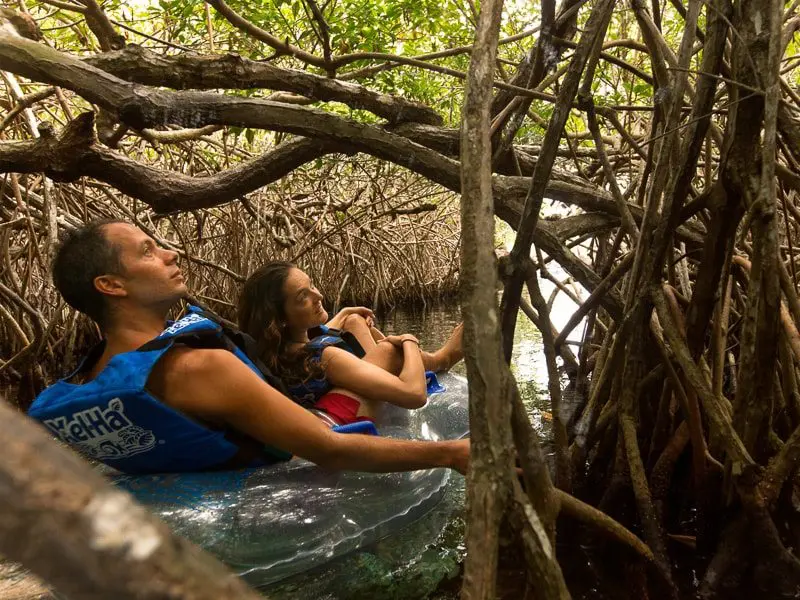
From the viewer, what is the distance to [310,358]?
2367 millimetres

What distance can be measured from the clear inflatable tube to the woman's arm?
0.28 meters

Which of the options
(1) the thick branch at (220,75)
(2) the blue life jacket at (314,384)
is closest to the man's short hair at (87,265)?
(1) the thick branch at (220,75)

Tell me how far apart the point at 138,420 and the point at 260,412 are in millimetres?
301

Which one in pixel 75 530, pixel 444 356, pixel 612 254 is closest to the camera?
pixel 75 530

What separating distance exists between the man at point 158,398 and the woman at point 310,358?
49 centimetres

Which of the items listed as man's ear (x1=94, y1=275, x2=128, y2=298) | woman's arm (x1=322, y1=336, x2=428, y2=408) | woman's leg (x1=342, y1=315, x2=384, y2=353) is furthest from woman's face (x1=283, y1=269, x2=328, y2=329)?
man's ear (x1=94, y1=275, x2=128, y2=298)

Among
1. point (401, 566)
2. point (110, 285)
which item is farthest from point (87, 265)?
point (401, 566)

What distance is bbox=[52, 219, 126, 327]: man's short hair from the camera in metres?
1.78

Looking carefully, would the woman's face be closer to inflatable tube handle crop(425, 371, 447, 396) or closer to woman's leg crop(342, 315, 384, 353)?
woman's leg crop(342, 315, 384, 353)

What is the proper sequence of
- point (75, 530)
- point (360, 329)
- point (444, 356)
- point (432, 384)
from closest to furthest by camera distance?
point (75, 530), point (360, 329), point (432, 384), point (444, 356)

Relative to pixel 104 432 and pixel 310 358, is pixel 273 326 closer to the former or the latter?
pixel 310 358

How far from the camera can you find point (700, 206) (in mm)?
1750

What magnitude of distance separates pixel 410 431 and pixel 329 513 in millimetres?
841

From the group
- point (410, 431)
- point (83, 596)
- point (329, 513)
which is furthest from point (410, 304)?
point (83, 596)
